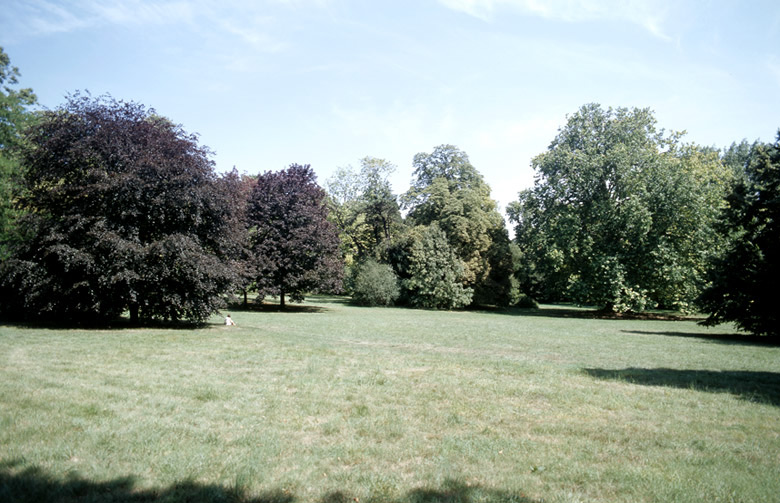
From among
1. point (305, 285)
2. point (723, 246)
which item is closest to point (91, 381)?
point (305, 285)

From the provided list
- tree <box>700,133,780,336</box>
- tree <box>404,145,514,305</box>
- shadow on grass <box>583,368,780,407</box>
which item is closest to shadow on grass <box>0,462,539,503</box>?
shadow on grass <box>583,368,780,407</box>

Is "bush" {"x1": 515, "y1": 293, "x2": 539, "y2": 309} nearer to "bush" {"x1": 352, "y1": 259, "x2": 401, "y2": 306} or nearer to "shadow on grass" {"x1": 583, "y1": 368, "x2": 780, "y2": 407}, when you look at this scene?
"bush" {"x1": 352, "y1": 259, "x2": 401, "y2": 306}

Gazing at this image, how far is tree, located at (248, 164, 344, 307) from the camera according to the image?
3170cm

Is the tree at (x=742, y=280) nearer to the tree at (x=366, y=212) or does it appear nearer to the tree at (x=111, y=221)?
the tree at (x=111, y=221)

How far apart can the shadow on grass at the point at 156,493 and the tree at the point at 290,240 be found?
27.0m

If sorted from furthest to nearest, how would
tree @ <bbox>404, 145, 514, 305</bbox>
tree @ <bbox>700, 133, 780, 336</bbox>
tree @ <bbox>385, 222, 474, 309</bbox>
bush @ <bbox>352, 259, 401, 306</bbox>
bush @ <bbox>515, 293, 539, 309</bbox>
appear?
1. bush @ <bbox>515, 293, 539, 309</bbox>
2. bush @ <bbox>352, 259, 401, 306</bbox>
3. tree @ <bbox>404, 145, 514, 305</bbox>
4. tree @ <bbox>385, 222, 474, 309</bbox>
5. tree @ <bbox>700, 133, 780, 336</bbox>

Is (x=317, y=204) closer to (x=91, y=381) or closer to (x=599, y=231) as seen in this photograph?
(x=599, y=231)

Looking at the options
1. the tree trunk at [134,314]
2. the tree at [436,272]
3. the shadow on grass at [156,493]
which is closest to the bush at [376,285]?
the tree at [436,272]

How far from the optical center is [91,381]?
333 inches

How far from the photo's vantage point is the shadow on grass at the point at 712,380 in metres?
9.28

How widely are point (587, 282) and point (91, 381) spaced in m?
34.4

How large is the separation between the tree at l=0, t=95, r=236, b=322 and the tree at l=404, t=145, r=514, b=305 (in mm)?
27454

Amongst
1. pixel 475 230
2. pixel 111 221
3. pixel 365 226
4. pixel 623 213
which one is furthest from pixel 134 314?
pixel 365 226

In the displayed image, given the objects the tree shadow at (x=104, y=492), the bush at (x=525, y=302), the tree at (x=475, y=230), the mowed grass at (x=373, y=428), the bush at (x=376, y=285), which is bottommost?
the bush at (x=525, y=302)
